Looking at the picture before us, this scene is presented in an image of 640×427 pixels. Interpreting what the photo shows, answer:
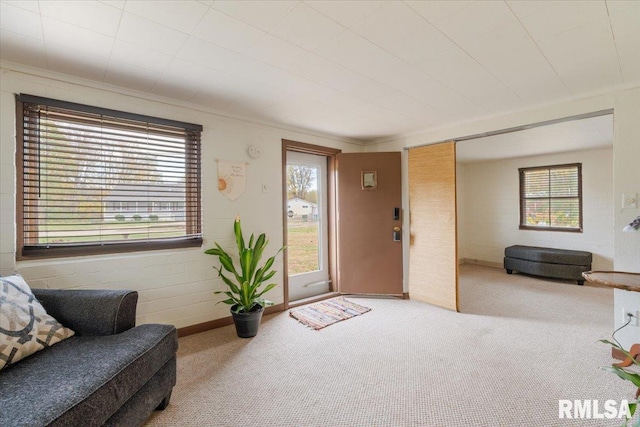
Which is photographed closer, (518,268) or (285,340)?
(285,340)

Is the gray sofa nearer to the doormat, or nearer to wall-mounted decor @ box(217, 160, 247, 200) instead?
wall-mounted decor @ box(217, 160, 247, 200)

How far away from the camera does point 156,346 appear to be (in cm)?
165

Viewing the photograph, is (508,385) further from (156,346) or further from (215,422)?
(156,346)

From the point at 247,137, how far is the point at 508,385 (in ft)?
10.0

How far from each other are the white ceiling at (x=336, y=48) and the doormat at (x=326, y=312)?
7.18 feet

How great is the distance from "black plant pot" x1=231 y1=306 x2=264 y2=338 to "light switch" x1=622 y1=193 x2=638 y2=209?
10.4ft

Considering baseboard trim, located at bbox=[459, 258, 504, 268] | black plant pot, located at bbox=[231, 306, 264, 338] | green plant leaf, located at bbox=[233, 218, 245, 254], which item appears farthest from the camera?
baseboard trim, located at bbox=[459, 258, 504, 268]

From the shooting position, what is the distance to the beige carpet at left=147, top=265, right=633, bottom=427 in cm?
172

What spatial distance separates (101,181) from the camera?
237 cm

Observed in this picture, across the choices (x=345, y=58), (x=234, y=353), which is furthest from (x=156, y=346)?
(x=345, y=58)

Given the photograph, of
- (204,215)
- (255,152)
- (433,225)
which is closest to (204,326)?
(204,215)

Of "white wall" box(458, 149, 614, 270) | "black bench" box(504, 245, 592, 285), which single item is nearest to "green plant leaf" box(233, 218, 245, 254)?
"black bench" box(504, 245, 592, 285)

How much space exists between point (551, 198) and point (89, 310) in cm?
663

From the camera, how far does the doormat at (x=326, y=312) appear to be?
3.12 m
